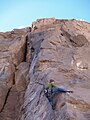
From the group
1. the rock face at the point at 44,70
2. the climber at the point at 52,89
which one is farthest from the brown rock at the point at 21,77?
the climber at the point at 52,89

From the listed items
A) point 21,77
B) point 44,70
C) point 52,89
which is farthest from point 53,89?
point 21,77

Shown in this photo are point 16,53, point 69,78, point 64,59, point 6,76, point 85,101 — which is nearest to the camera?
point 85,101

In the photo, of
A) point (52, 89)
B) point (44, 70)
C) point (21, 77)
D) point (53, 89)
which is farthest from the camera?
point (21, 77)

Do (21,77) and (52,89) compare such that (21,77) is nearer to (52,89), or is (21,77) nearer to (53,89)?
(52,89)

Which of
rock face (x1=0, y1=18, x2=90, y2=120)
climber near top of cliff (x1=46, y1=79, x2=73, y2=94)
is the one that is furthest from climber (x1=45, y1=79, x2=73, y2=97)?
rock face (x1=0, y1=18, x2=90, y2=120)

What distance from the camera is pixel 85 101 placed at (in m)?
21.6

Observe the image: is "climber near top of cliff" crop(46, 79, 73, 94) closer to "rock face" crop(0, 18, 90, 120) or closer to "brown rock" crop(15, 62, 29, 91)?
"rock face" crop(0, 18, 90, 120)

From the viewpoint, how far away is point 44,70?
29609mm

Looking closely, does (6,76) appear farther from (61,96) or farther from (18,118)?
(61,96)

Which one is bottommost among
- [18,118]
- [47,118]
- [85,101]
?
[18,118]

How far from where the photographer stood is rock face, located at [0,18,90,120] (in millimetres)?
21872

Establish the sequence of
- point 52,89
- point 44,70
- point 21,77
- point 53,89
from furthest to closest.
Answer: point 21,77, point 44,70, point 52,89, point 53,89

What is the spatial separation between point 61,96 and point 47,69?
7671mm

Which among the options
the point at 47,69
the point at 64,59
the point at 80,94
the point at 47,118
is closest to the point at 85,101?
the point at 80,94
